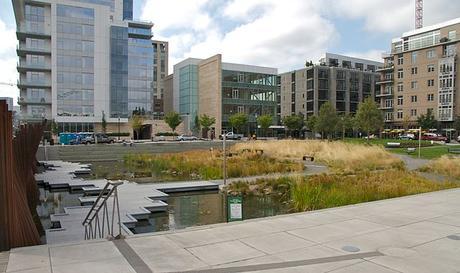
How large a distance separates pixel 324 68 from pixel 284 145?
68801mm

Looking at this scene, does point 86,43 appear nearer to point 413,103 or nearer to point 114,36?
point 114,36

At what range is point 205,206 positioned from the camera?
A: 43.0 ft

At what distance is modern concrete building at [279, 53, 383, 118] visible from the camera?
96.6 metres

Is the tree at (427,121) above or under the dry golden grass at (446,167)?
above

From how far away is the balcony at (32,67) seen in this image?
6831cm

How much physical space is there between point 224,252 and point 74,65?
7182 cm

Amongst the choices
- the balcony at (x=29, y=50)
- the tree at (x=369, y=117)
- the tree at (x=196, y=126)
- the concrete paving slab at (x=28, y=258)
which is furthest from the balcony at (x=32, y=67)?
the concrete paving slab at (x=28, y=258)

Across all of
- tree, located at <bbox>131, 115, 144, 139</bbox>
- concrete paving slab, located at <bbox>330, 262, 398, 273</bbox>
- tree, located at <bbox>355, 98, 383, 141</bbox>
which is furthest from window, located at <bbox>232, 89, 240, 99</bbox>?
concrete paving slab, located at <bbox>330, 262, 398, 273</bbox>

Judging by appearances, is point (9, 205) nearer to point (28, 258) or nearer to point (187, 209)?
point (28, 258)

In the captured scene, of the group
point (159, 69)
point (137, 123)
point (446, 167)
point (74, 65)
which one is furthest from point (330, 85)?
point (446, 167)

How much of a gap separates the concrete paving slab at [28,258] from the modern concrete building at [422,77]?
81.6 meters

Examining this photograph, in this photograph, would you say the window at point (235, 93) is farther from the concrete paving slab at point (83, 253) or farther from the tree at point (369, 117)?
the concrete paving slab at point (83, 253)

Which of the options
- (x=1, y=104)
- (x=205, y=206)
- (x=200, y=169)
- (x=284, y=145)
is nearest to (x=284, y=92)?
(x=284, y=145)

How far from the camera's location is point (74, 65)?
71.0 meters
